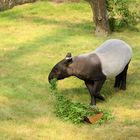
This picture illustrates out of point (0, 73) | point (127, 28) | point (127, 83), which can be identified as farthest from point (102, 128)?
point (127, 28)

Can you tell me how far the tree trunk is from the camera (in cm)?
1561

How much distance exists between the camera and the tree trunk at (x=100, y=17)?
1561 cm

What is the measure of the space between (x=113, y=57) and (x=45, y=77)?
8.01 feet

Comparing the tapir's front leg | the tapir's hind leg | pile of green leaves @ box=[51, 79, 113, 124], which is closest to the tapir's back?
the tapir's front leg

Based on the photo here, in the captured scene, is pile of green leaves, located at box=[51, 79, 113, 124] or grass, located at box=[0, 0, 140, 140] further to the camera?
pile of green leaves, located at box=[51, 79, 113, 124]

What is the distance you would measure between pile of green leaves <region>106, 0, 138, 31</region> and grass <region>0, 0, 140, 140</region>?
1.85 feet

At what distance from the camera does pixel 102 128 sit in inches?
328

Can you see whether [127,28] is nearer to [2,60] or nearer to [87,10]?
[87,10]

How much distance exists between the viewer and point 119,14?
664 inches

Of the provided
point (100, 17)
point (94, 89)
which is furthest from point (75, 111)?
point (100, 17)

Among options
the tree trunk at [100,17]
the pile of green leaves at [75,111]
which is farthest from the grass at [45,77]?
the tree trunk at [100,17]

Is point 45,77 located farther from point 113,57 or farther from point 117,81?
point 113,57

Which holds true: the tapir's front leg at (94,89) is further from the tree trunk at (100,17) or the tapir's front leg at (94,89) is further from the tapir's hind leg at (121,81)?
the tree trunk at (100,17)

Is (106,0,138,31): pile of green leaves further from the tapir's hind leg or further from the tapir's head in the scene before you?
the tapir's head
